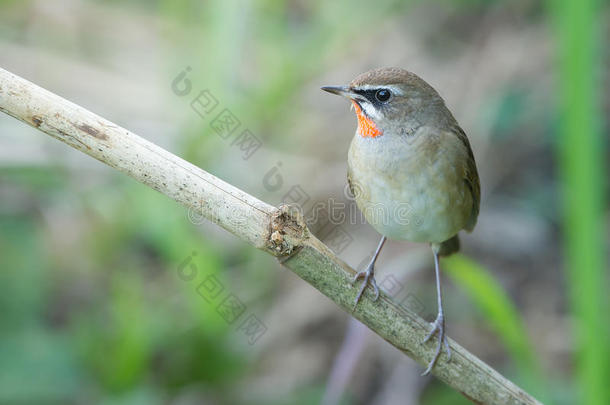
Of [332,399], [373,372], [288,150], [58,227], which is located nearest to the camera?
[332,399]

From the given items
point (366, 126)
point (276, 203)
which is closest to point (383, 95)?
point (366, 126)

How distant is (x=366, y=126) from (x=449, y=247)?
0.99 metres

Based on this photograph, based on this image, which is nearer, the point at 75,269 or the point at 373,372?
the point at 373,372

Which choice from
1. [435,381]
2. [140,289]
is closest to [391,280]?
[435,381]

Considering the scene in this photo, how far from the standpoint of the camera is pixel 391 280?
4441 millimetres

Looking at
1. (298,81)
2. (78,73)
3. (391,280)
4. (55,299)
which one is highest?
(298,81)

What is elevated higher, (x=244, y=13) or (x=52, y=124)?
(x=244, y=13)

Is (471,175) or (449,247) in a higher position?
(471,175)

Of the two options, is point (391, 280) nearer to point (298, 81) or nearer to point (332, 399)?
point (332, 399)

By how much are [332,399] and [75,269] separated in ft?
8.61

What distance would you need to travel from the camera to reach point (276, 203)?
18.3 feet

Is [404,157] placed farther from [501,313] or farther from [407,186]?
[501,313]

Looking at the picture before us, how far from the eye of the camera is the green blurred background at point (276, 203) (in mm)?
3748

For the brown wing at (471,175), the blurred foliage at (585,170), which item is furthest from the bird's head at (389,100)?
the blurred foliage at (585,170)
